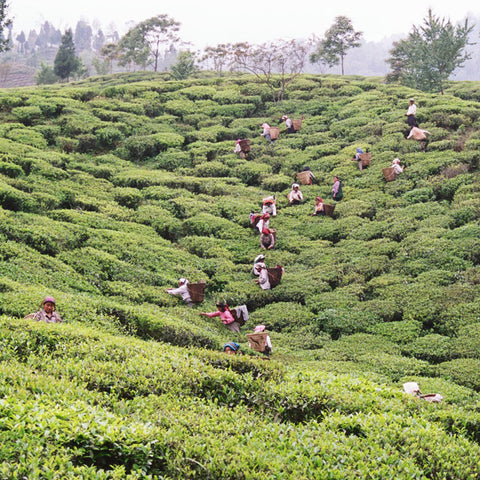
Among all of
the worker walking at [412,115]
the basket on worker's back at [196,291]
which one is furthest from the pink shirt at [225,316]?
the worker walking at [412,115]

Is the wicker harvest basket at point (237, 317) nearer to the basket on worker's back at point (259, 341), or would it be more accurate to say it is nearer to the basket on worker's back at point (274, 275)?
the basket on worker's back at point (259, 341)

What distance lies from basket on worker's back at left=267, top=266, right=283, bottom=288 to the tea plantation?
14.6 inches

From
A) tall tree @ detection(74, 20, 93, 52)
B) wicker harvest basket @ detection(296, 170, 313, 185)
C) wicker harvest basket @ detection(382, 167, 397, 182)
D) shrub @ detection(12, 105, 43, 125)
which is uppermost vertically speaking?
tall tree @ detection(74, 20, 93, 52)

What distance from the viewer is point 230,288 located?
14469 millimetres

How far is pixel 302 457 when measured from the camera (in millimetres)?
5145

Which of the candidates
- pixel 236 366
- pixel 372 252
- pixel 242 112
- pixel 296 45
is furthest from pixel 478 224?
pixel 296 45

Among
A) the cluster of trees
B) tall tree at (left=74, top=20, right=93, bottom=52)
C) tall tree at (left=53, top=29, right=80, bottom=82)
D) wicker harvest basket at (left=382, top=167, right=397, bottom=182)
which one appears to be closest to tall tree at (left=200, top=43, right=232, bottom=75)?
the cluster of trees

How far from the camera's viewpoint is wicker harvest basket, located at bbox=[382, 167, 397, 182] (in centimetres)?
2041

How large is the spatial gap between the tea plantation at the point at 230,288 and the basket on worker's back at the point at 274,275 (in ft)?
1.21

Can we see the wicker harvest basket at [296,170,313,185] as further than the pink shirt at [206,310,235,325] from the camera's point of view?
Yes

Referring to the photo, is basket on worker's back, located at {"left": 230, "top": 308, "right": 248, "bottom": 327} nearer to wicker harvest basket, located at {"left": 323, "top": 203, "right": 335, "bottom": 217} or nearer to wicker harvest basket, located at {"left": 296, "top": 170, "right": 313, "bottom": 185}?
wicker harvest basket, located at {"left": 323, "top": 203, "right": 335, "bottom": 217}

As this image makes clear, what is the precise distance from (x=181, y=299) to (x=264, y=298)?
2.33m

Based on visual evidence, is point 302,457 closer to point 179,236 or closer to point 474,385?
point 474,385

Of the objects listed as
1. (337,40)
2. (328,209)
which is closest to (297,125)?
(328,209)
